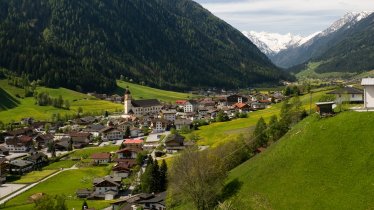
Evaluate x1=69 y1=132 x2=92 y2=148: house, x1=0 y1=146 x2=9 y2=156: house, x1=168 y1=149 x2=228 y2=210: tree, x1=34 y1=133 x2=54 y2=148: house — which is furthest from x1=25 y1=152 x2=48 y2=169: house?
x1=168 y1=149 x2=228 y2=210: tree

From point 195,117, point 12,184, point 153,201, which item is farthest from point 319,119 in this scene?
point 195,117

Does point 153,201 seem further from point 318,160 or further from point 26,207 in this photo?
point 318,160

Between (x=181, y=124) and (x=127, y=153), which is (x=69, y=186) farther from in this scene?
(x=181, y=124)

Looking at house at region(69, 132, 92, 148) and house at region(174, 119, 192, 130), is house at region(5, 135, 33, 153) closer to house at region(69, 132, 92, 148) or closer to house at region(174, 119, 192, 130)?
house at region(69, 132, 92, 148)

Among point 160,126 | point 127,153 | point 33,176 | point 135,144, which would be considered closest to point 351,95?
point 127,153

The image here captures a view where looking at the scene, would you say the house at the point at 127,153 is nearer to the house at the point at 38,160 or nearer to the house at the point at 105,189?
the house at the point at 38,160

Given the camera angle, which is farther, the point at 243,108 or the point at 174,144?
the point at 243,108

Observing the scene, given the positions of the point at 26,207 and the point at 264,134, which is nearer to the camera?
the point at 264,134
